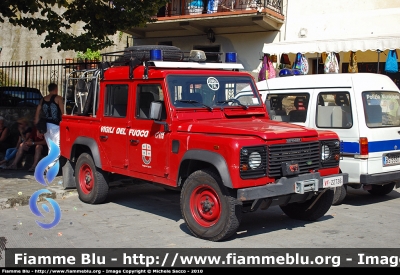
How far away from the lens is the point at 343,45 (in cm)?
1248

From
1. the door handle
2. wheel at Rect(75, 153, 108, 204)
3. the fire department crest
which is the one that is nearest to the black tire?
the door handle

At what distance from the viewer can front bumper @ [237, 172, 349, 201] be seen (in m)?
5.96

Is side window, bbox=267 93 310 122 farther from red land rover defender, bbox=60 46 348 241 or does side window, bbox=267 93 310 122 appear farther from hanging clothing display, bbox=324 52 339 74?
hanging clothing display, bbox=324 52 339 74

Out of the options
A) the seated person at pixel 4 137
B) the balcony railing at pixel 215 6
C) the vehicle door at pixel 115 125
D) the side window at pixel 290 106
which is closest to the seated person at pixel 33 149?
the seated person at pixel 4 137

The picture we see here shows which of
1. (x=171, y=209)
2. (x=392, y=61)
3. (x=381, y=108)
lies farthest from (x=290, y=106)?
(x=392, y=61)

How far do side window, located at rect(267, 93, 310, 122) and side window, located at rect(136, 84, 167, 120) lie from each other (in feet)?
7.74

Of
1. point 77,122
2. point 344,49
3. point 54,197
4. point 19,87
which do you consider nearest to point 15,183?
point 54,197

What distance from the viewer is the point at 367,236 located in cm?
675

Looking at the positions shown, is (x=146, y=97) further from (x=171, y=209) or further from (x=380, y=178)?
(x=380, y=178)

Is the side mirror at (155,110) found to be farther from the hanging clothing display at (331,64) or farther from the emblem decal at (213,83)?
the hanging clothing display at (331,64)

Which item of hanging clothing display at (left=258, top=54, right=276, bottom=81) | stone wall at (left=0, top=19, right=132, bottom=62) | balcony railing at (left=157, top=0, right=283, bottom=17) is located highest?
balcony railing at (left=157, top=0, right=283, bottom=17)

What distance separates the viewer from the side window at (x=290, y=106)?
893 cm

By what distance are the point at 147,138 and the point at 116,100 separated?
1.18 metres

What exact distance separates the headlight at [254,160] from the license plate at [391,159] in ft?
10.1
